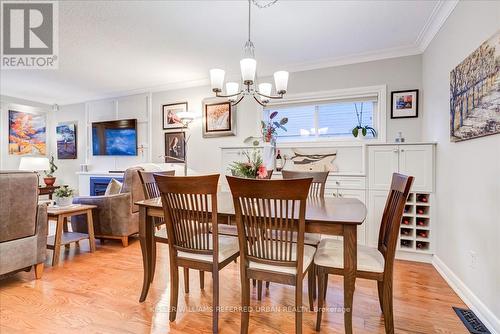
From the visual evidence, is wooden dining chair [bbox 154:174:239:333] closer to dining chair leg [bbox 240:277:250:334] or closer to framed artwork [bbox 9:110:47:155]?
dining chair leg [bbox 240:277:250:334]

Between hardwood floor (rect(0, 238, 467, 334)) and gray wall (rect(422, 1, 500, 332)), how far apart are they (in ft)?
0.92

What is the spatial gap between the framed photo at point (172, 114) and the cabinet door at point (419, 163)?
3.62 metres

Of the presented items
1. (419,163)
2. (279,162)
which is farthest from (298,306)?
(279,162)

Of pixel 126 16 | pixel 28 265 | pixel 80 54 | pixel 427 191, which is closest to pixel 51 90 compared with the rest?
pixel 80 54

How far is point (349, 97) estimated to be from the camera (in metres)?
3.72

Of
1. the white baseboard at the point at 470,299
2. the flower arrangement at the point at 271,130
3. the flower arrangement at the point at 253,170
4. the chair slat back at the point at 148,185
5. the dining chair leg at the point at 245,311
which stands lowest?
the white baseboard at the point at 470,299

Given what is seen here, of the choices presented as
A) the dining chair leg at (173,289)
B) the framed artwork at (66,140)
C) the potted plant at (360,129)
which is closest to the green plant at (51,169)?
the framed artwork at (66,140)

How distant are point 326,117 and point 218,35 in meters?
1.93

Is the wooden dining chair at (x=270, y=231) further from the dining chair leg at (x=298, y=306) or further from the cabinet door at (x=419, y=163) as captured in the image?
the cabinet door at (x=419, y=163)

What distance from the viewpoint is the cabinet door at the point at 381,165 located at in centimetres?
302

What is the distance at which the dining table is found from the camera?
1464mm

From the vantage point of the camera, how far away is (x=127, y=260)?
293cm

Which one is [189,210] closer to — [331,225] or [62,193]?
[331,225]

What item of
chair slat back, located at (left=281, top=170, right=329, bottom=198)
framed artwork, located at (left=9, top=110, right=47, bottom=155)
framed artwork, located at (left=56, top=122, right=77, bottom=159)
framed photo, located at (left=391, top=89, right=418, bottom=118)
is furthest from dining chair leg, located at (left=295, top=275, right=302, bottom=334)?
framed artwork, located at (left=9, top=110, right=47, bottom=155)
